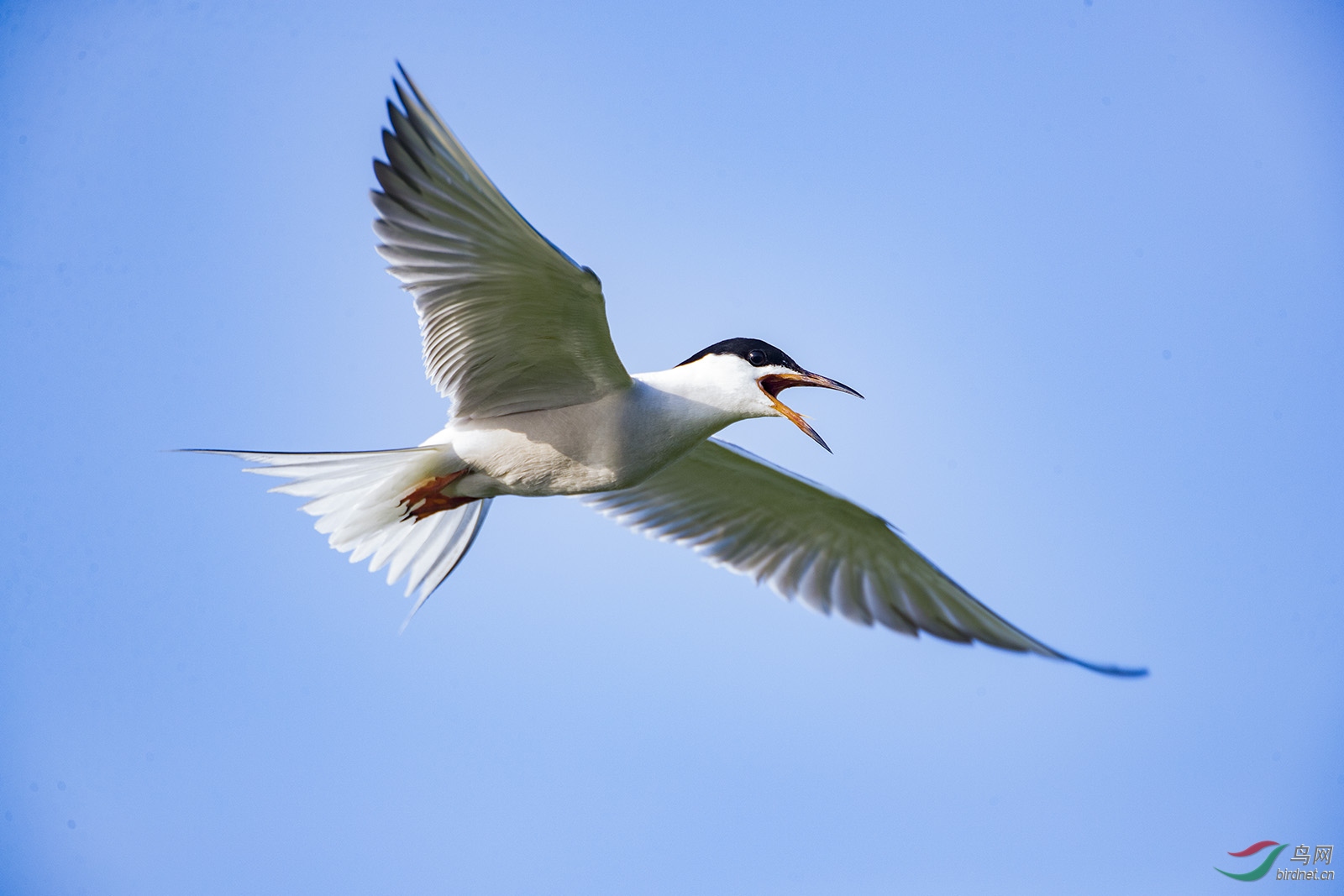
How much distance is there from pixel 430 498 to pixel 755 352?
1707mm

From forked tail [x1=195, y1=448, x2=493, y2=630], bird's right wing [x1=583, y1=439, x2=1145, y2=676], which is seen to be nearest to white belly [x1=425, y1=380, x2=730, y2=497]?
forked tail [x1=195, y1=448, x2=493, y2=630]

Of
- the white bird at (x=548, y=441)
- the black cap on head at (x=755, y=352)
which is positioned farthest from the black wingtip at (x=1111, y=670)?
the black cap on head at (x=755, y=352)

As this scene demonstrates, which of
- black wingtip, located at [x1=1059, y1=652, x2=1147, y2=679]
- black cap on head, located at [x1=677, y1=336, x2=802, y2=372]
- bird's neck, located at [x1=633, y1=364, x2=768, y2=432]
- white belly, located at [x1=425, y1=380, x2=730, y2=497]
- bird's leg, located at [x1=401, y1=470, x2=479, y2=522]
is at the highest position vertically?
black cap on head, located at [x1=677, y1=336, x2=802, y2=372]

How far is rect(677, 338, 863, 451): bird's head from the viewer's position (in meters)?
5.06

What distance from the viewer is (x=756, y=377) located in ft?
16.7

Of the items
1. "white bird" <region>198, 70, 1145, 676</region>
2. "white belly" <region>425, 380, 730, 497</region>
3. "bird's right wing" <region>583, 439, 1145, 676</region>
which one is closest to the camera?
"white bird" <region>198, 70, 1145, 676</region>

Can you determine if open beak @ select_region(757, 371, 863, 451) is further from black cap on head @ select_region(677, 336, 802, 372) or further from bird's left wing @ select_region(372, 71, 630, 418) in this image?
bird's left wing @ select_region(372, 71, 630, 418)

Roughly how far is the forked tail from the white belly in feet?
0.49

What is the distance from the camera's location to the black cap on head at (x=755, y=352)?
16.8 feet

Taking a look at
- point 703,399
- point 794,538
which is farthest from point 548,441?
point 794,538

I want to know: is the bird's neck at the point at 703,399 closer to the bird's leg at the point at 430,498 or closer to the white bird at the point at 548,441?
the white bird at the point at 548,441

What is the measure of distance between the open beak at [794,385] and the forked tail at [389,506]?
154cm

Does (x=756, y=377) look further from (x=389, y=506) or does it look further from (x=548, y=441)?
(x=389, y=506)

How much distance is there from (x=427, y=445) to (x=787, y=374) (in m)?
1.74
